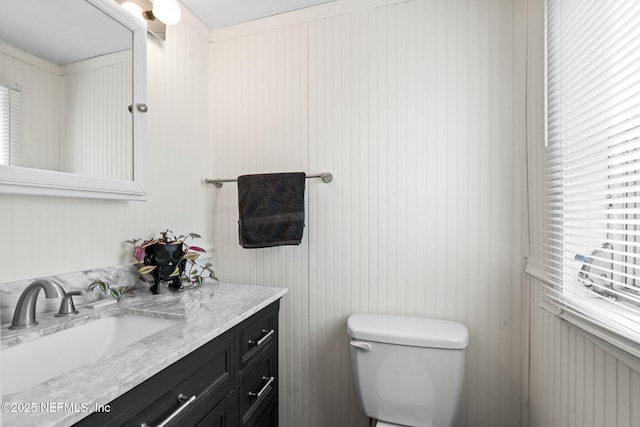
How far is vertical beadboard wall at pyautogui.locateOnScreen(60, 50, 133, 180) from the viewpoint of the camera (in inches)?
39.8

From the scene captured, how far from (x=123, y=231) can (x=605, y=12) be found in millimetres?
1698

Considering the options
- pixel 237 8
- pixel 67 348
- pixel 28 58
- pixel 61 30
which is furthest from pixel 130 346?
pixel 237 8

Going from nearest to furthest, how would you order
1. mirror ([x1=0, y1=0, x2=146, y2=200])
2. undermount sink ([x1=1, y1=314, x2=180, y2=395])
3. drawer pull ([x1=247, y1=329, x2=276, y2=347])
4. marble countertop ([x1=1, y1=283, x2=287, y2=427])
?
marble countertop ([x1=1, y1=283, x2=287, y2=427]) → undermount sink ([x1=1, y1=314, x2=180, y2=395]) → mirror ([x1=0, y1=0, x2=146, y2=200]) → drawer pull ([x1=247, y1=329, x2=276, y2=347])

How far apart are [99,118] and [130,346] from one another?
31.3 inches

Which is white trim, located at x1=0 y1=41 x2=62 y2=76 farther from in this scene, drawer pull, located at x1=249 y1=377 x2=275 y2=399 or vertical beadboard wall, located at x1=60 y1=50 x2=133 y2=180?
drawer pull, located at x1=249 y1=377 x2=275 y2=399

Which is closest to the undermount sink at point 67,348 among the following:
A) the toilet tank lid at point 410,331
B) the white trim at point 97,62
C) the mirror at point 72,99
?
the mirror at point 72,99

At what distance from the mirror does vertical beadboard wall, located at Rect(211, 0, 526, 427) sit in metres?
0.54

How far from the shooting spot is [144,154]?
1240mm

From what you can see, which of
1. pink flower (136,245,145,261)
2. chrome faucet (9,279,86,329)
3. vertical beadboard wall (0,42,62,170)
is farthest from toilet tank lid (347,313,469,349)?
vertical beadboard wall (0,42,62,170)

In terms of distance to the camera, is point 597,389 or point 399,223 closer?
point 597,389

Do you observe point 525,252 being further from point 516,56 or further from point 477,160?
point 516,56

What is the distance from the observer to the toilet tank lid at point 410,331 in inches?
45.8

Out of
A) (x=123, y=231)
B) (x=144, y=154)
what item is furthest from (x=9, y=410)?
(x=144, y=154)

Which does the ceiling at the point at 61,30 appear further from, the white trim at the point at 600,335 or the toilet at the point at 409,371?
the white trim at the point at 600,335
